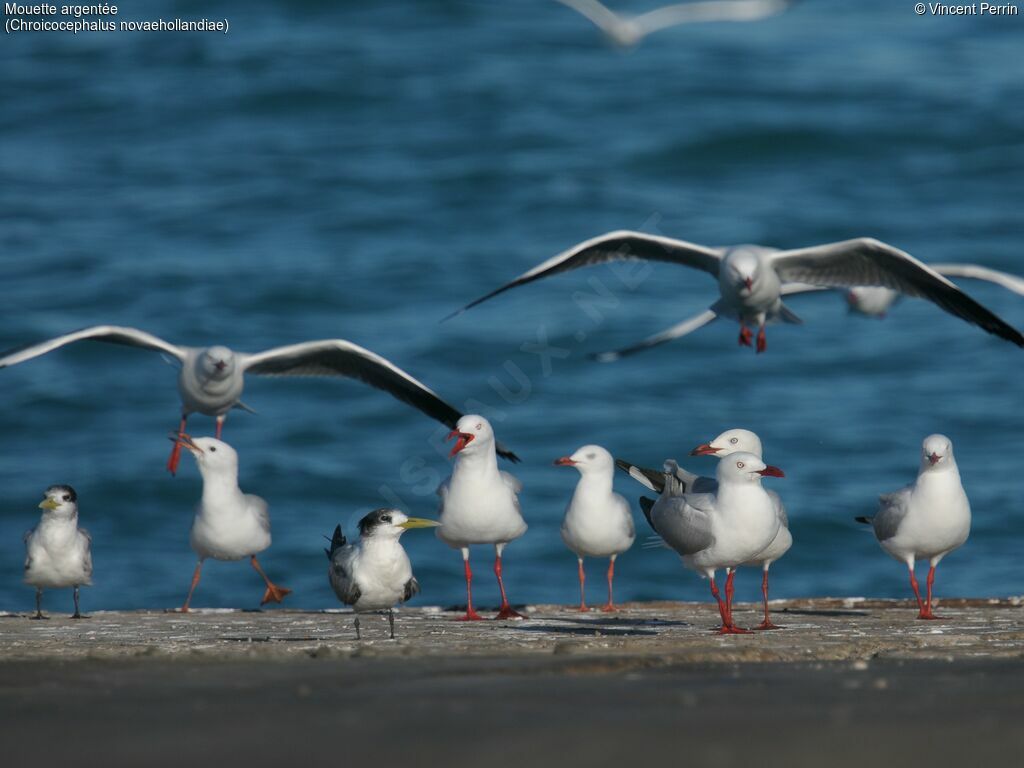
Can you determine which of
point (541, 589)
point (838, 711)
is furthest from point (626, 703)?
point (541, 589)

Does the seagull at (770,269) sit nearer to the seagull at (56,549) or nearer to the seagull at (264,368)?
the seagull at (264,368)

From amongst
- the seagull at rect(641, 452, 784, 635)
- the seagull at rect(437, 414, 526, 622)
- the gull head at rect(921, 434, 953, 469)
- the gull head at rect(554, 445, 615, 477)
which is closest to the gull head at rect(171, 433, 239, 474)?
the seagull at rect(437, 414, 526, 622)

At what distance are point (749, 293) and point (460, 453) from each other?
10.8 ft

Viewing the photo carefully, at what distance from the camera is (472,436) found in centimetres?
992

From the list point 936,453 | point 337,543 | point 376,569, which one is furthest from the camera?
point 936,453

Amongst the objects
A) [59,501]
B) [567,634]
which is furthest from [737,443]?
[59,501]

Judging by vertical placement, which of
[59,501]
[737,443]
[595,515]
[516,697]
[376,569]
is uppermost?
[737,443]

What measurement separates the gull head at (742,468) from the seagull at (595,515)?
2297 millimetres

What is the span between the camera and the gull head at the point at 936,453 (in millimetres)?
9375

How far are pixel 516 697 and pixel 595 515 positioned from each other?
17.2 feet

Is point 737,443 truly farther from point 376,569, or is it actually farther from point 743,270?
point 743,270

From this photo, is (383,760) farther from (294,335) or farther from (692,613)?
(294,335)

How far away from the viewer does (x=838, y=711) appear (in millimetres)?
4926

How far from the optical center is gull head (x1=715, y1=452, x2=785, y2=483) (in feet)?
26.9
